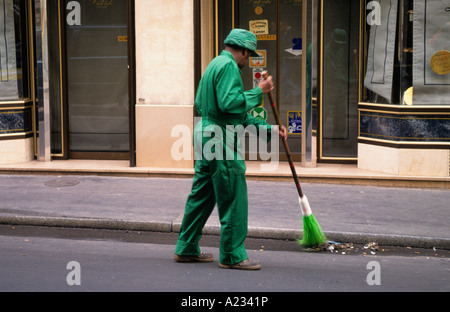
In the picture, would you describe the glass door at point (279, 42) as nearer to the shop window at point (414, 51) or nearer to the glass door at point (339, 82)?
the glass door at point (339, 82)

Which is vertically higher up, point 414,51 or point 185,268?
point 414,51

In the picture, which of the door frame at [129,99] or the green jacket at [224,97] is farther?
the door frame at [129,99]

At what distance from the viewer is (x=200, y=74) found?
1094 cm

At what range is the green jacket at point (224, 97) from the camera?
600cm

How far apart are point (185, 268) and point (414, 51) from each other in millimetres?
5602

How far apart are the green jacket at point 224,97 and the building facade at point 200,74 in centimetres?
478

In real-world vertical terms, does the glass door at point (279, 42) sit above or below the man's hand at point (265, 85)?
above

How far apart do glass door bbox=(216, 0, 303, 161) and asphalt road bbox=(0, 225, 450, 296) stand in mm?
4430

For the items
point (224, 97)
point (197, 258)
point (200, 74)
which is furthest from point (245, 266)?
point (200, 74)

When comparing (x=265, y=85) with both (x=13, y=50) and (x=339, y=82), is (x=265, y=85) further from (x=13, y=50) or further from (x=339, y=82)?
(x=13, y=50)

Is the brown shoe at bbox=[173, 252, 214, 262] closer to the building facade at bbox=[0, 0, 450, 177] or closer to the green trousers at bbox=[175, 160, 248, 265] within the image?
the green trousers at bbox=[175, 160, 248, 265]

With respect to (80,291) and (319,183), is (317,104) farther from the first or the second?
(80,291)

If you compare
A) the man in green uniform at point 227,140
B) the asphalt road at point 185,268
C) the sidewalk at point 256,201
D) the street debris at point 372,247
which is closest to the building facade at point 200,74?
the sidewalk at point 256,201
